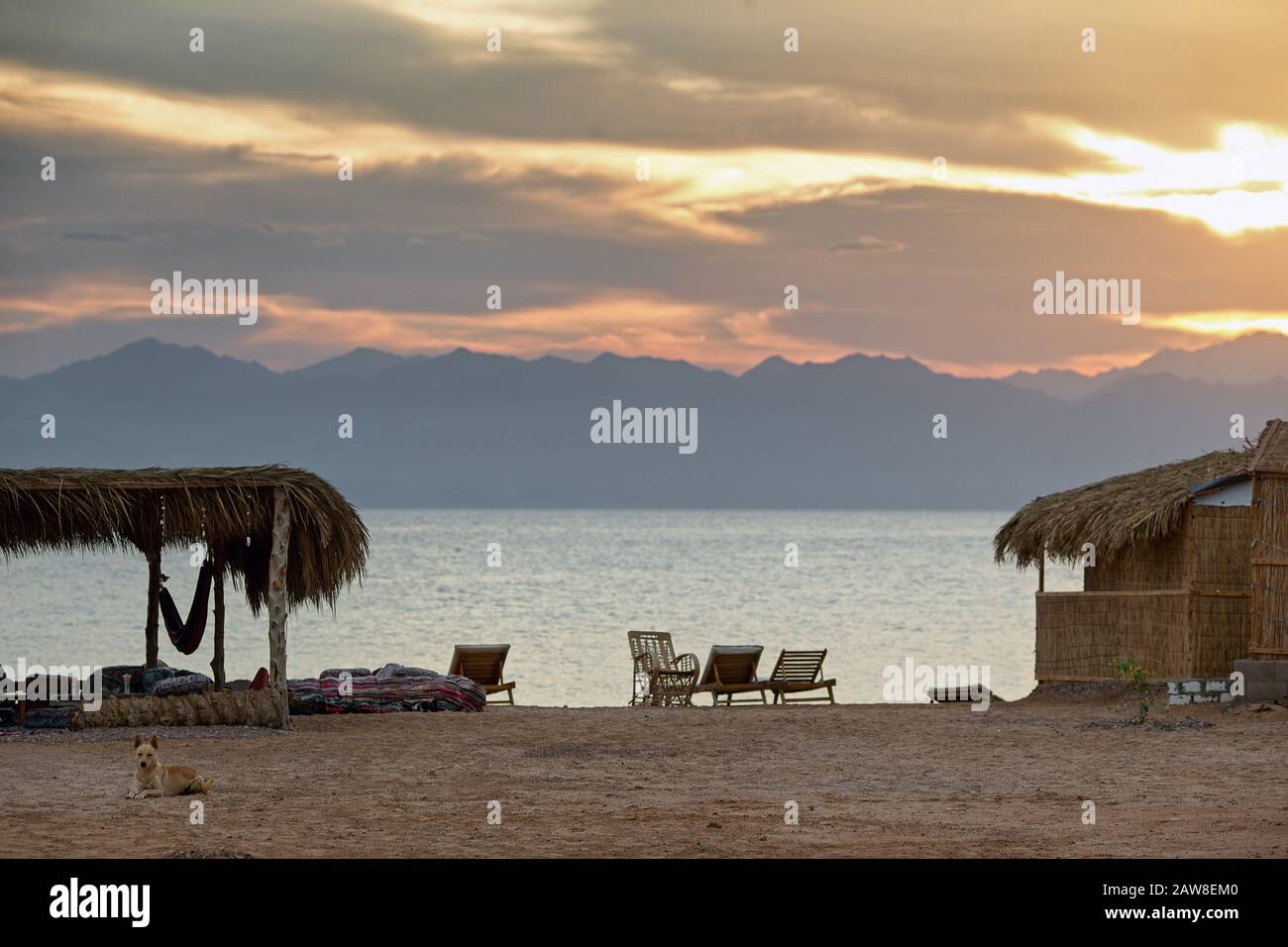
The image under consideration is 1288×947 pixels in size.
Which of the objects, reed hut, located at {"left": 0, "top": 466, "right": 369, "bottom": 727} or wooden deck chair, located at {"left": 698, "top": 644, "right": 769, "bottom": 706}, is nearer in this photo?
reed hut, located at {"left": 0, "top": 466, "right": 369, "bottom": 727}

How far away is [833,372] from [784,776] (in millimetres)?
161161

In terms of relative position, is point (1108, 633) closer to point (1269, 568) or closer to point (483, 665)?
point (1269, 568)

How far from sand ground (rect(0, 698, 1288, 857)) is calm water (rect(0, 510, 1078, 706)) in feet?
45.4

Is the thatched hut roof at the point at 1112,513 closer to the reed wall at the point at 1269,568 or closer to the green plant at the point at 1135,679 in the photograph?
the reed wall at the point at 1269,568

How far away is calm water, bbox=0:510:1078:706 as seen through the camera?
1489 inches

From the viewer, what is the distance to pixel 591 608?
5522 cm

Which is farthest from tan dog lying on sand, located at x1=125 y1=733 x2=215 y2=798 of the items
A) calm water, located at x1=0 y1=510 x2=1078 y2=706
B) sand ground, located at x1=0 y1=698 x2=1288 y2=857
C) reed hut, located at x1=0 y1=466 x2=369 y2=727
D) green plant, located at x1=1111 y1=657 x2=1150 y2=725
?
calm water, located at x1=0 y1=510 x2=1078 y2=706

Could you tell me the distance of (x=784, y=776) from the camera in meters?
11.2

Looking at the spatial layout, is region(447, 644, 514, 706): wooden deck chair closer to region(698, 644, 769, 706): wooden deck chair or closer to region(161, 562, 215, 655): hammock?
region(698, 644, 769, 706): wooden deck chair

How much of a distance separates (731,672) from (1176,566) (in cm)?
544

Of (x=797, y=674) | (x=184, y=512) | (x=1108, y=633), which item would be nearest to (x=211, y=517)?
(x=184, y=512)

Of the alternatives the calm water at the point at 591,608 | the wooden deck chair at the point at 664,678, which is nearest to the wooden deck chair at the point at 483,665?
the wooden deck chair at the point at 664,678
